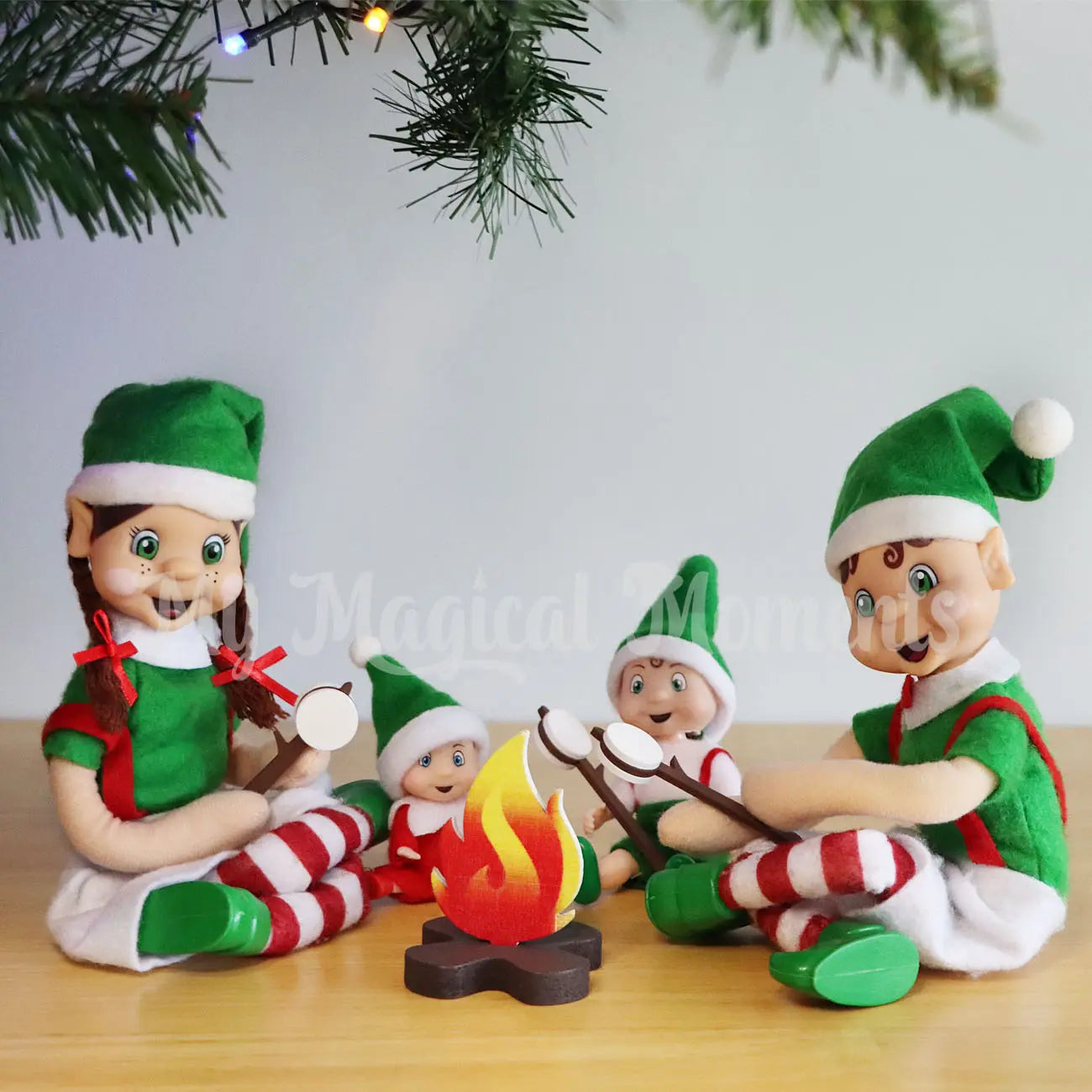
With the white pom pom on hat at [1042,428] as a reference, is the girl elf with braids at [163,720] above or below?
below

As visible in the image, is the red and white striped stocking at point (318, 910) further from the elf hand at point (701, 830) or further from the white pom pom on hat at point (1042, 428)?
the white pom pom on hat at point (1042, 428)

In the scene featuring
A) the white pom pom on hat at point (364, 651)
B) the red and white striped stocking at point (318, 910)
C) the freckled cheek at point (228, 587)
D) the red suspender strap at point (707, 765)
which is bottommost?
the red and white striped stocking at point (318, 910)

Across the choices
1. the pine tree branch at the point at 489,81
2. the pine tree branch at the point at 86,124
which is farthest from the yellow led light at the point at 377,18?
the pine tree branch at the point at 86,124

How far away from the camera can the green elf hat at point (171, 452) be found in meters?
0.96

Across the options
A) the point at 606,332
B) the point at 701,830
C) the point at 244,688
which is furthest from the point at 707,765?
the point at 606,332

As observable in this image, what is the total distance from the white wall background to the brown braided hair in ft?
2.32

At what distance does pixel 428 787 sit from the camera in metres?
1.09

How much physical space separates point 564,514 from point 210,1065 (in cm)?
118

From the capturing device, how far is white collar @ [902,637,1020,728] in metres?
0.91

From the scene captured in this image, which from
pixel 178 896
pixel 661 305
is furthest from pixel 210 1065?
pixel 661 305

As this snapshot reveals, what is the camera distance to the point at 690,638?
1128mm

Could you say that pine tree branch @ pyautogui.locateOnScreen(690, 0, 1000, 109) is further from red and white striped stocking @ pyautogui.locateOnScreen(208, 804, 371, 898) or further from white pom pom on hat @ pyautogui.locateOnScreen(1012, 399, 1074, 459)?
red and white striped stocking @ pyautogui.locateOnScreen(208, 804, 371, 898)

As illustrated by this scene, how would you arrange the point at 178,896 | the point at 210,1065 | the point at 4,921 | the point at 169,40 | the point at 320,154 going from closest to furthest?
1. the point at 169,40
2. the point at 210,1065
3. the point at 178,896
4. the point at 4,921
5. the point at 320,154

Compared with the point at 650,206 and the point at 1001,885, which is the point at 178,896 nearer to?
→ the point at 1001,885
